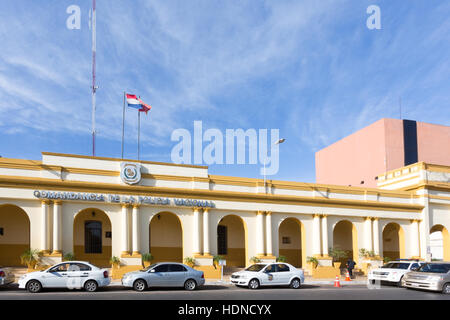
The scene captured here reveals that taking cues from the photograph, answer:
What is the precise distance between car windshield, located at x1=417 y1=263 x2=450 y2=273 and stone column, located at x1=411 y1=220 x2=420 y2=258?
1538cm

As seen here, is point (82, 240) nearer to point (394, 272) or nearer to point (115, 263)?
point (115, 263)

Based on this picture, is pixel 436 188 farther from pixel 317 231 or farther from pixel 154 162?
pixel 154 162

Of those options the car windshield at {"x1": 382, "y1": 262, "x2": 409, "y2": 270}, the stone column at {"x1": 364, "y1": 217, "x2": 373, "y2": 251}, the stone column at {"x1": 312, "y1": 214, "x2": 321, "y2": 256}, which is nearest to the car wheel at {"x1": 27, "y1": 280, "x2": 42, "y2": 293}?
the car windshield at {"x1": 382, "y1": 262, "x2": 409, "y2": 270}

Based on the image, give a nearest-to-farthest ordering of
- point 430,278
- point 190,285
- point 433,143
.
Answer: point 430,278 < point 190,285 < point 433,143

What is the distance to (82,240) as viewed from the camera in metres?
30.4

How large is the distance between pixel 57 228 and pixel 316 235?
710 inches

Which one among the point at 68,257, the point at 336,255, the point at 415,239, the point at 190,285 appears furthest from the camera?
the point at 415,239

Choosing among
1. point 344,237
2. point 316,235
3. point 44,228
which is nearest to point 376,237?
point 344,237

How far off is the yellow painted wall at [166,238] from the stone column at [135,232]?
319 centimetres

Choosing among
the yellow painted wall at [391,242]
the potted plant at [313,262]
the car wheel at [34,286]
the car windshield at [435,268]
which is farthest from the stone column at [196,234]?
the yellow painted wall at [391,242]

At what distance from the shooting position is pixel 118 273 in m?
27.3

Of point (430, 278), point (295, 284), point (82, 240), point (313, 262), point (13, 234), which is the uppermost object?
point (13, 234)

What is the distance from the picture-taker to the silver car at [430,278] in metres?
21.1
